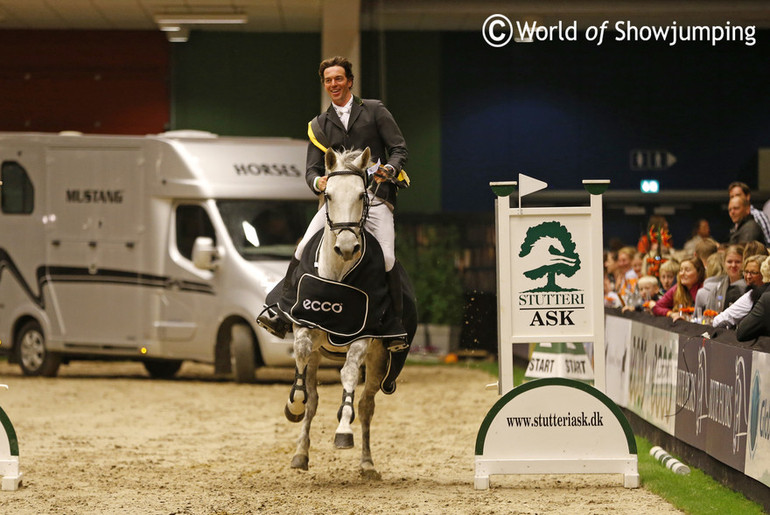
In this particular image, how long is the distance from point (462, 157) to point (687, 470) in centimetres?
1375

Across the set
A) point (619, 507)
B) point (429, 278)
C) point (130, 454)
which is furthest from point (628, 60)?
point (619, 507)

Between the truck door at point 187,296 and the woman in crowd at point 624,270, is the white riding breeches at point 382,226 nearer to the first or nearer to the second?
the woman in crowd at point 624,270

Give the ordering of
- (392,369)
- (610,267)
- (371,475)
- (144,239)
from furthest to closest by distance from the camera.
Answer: (144,239), (610,267), (392,369), (371,475)

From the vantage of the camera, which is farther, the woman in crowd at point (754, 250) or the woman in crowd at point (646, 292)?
the woman in crowd at point (646, 292)

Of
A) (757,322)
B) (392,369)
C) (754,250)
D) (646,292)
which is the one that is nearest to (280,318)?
(392,369)

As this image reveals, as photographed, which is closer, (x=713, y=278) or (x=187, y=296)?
(x=713, y=278)

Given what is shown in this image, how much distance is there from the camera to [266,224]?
16594 mm

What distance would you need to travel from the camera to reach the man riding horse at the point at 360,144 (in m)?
8.12

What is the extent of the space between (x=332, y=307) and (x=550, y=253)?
4.75 ft

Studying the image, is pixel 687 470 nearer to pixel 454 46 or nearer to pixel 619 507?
pixel 619 507

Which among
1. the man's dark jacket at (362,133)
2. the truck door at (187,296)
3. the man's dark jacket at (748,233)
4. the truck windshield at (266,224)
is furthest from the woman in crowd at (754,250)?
the truck door at (187,296)

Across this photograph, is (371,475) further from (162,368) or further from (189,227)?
(162,368)

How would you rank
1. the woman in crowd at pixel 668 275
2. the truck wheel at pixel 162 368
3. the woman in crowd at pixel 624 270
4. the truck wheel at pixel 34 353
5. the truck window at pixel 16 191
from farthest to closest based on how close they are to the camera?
the truck wheel at pixel 162 368
the truck wheel at pixel 34 353
the truck window at pixel 16 191
the woman in crowd at pixel 624 270
the woman in crowd at pixel 668 275

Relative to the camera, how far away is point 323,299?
7902 mm
